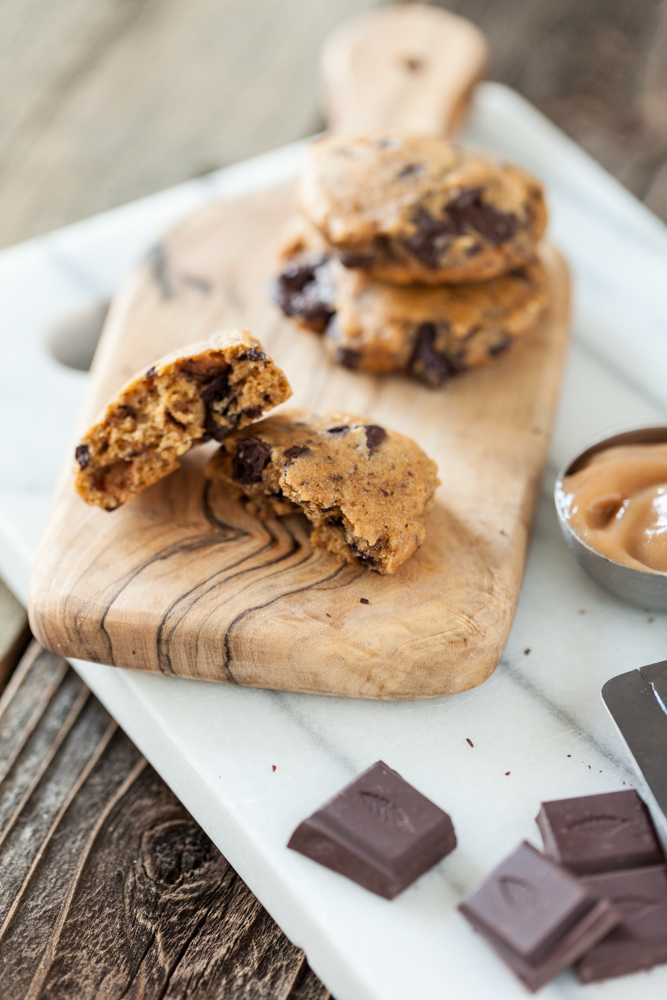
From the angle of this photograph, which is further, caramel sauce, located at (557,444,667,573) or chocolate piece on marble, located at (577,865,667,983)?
caramel sauce, located at (557,444,667,573)

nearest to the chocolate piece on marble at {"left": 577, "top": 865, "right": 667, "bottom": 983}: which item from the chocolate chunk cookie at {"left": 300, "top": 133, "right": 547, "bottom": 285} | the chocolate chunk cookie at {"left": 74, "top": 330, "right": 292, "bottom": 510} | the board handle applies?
the chocolate chunk cookie at {"left": 74, "top": 330, "right": 292, "bottom": 510}

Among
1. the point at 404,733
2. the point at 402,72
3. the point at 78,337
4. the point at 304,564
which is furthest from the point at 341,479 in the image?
the point at 402,72

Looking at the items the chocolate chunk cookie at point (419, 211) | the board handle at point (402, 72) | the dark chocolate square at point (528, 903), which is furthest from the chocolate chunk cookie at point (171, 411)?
the board handle at point (402, 72)

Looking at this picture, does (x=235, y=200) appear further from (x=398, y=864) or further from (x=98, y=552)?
(x=398, y=864)

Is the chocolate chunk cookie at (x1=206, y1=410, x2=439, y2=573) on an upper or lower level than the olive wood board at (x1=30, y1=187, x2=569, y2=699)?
upper

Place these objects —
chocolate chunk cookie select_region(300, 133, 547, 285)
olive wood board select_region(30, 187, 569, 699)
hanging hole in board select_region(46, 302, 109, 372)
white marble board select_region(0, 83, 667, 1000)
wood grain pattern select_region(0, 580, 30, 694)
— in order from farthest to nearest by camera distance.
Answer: hanging hole in board select_region(46, 302, 109, 372), chocolate chunk cookie select_region(300, 133, 547, 285), wood grain pattern select_region(0, 580, 30, 694), olive wood board select_region(30, 187, 569, 699), white marble board select_region(0, 83, 667, 1000)

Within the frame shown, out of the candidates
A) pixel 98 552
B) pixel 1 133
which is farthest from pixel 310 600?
pixel 1 133

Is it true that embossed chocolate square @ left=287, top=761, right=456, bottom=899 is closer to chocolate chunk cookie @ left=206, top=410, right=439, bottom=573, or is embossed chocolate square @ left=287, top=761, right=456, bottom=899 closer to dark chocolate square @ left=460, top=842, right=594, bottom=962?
dark chocolate square @ left=460, top=842, right=594, bottom=962
